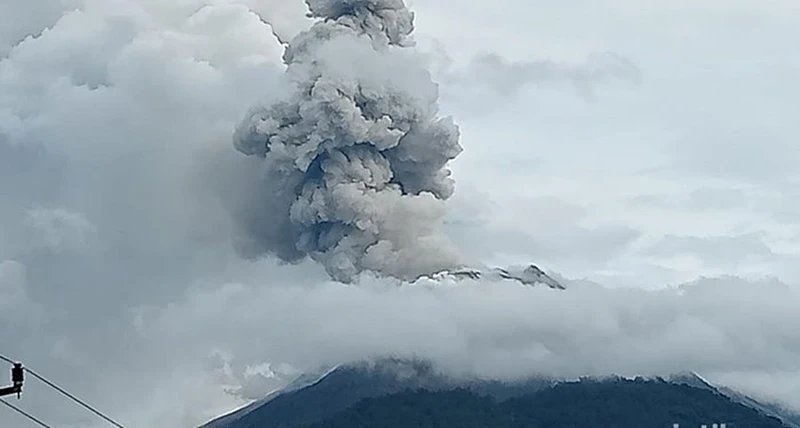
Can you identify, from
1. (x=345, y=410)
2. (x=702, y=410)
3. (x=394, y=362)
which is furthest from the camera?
(x=394, y=362)

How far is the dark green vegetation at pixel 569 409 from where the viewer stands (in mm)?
168500

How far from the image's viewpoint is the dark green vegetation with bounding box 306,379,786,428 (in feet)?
553

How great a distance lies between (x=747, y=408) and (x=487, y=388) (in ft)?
115

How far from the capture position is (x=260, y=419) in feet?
577

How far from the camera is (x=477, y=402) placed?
18100 centimetres

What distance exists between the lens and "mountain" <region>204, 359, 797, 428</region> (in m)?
170

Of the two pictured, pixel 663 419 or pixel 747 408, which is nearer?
pixel 663 419

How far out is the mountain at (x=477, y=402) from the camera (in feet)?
557

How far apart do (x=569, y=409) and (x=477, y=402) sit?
11958 millimetres

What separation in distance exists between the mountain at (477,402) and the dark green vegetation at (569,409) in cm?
13

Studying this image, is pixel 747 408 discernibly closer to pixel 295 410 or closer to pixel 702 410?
pixel 702 410

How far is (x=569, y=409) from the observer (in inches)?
7106

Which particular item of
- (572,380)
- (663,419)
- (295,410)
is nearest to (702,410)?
(663,419)

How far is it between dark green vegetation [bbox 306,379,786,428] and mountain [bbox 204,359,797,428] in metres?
0.13
